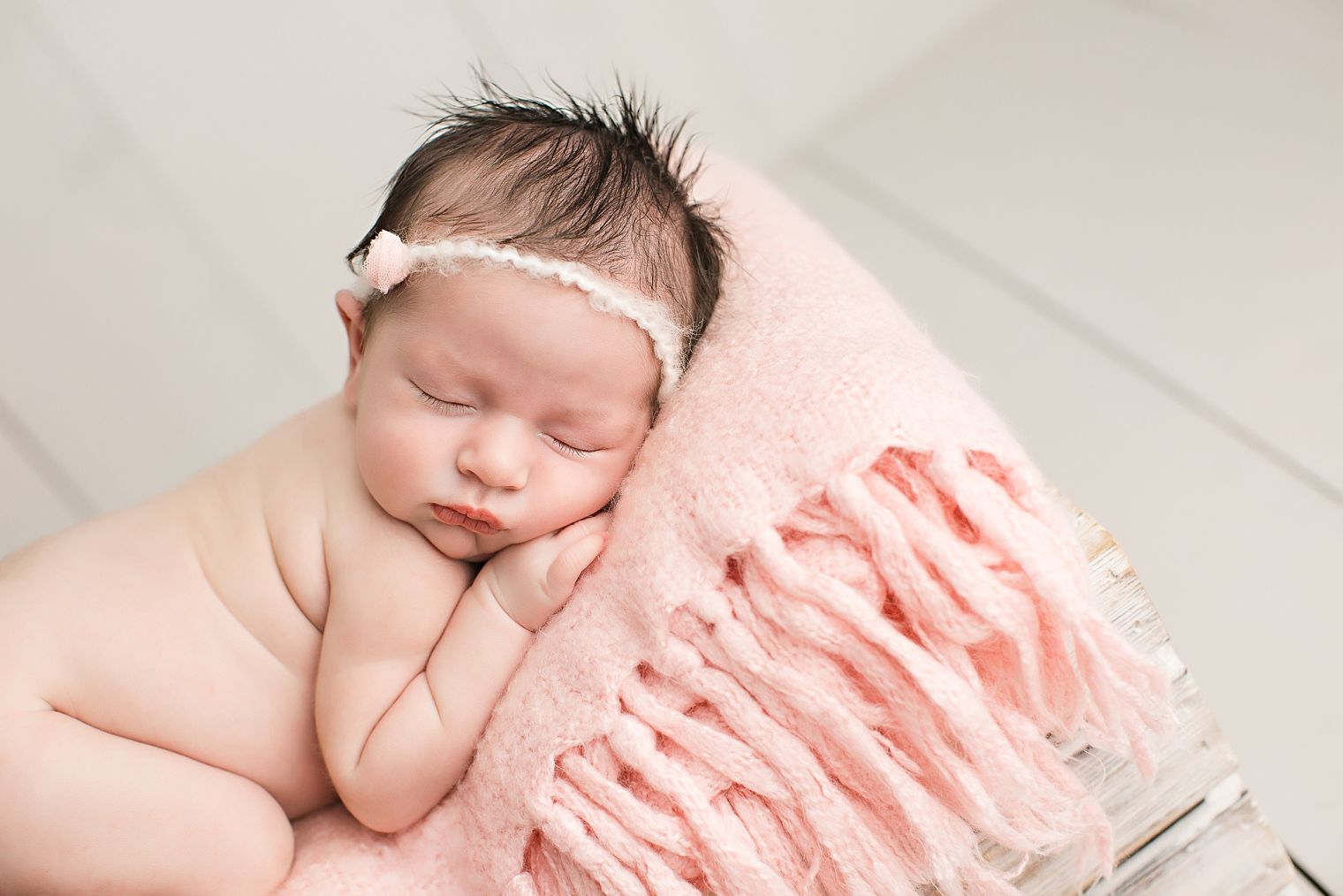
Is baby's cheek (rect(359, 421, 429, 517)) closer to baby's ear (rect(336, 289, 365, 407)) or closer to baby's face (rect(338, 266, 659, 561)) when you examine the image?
baby's face (rect(338, 266, 659, 561))

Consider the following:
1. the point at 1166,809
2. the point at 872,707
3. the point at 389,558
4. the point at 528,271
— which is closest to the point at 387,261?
the point at 528,271

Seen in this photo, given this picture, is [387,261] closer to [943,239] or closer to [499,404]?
[499,404]

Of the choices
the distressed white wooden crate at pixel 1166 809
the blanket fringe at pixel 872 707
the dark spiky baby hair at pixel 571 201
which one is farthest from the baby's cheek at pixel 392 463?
the distressed white wooden crate at pixel 1166 809

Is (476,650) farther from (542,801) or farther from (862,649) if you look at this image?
(862,649)

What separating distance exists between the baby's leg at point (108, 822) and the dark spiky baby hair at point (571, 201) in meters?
0.38

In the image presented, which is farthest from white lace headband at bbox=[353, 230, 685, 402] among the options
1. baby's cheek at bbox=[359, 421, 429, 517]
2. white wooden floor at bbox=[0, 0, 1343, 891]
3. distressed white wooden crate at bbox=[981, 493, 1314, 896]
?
white wooden floor at bbox=[0, 0, 1343, 891]

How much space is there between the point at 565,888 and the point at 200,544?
1.37ft

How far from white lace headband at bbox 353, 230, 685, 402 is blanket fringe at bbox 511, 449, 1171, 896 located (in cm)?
20

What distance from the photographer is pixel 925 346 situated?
81 cm

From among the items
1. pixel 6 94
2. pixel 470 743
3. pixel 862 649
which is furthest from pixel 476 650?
pixel 6 94

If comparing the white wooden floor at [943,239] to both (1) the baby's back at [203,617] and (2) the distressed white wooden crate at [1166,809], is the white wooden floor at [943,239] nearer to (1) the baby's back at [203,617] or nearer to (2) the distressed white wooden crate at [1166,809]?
(2) the distressed white wooden crate at [1166,809]

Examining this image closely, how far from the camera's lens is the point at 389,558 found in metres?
0.85

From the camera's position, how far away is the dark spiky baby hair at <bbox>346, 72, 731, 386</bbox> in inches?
31.5

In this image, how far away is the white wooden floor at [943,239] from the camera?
1348 millimetres
